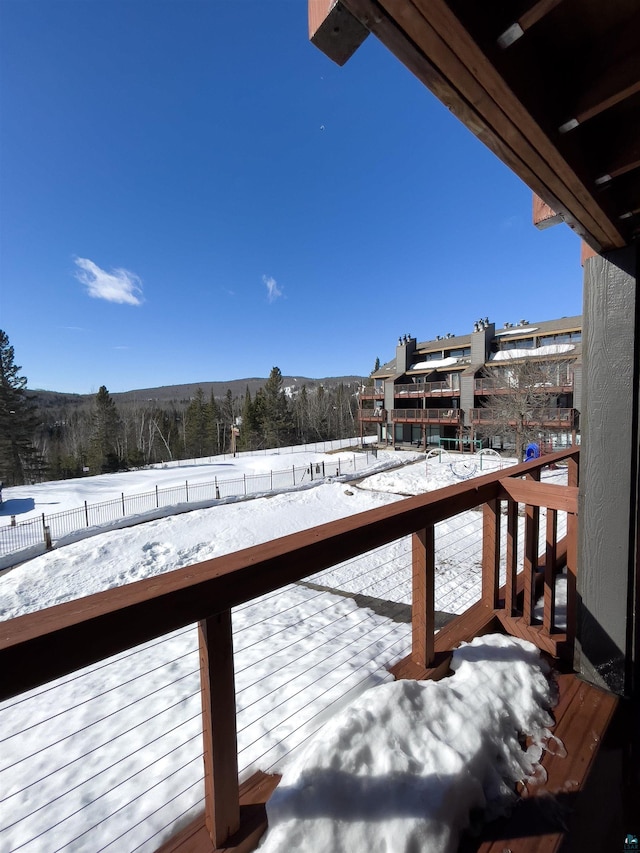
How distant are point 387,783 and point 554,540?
1531mm

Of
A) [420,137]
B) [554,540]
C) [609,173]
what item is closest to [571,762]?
[554,540]

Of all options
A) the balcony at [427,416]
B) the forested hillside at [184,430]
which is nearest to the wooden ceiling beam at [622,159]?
the balcony at [427,416]

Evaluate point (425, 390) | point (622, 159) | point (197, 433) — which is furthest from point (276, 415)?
point (622, 159)

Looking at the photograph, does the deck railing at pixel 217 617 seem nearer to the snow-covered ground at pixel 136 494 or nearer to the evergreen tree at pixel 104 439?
the snow-covered ground at pixel 136 494

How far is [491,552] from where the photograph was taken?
7.23ft

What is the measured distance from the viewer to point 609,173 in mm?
1348

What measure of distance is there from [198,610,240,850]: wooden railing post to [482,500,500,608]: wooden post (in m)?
1.59

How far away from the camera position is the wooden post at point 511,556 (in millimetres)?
2148

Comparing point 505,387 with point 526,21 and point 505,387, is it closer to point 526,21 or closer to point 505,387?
point 505,387

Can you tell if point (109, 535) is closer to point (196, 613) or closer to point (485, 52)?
point (196, 613)

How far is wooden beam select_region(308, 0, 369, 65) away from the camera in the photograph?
0.71 meters

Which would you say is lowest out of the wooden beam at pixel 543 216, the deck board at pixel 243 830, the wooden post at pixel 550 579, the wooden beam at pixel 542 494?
the deck board at pixel 243 830

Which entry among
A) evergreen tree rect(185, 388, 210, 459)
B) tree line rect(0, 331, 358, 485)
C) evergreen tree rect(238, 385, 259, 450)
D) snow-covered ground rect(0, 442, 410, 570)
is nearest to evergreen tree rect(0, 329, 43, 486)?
tree line rect(0, 331, 358, 485)

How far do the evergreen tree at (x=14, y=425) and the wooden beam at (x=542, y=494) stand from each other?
3288 centimetres
